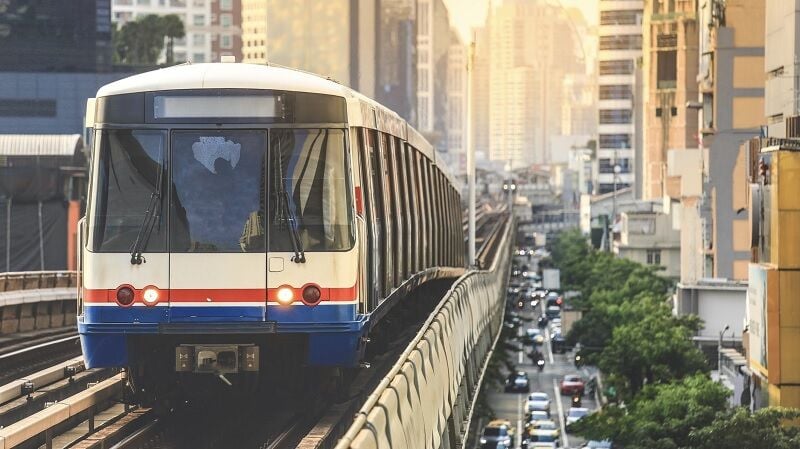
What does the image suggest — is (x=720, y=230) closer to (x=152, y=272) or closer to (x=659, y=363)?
(x=659, y=363)

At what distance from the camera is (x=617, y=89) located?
19025 centimetres

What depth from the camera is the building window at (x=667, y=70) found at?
440ft

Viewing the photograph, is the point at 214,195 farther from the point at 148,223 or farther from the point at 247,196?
the point at 148,223

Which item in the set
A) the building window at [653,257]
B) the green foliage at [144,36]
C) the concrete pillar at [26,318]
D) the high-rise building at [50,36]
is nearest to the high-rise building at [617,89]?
the green foliage at [144,36]

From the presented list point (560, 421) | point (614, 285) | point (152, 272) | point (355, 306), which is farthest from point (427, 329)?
point (614, 285)

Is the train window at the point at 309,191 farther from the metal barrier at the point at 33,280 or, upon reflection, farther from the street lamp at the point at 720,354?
the street lamp at the point at 720,354

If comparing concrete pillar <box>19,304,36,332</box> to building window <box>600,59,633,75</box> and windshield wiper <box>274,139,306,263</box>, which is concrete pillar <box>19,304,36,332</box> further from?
building window <box>600,59,633,75</box>

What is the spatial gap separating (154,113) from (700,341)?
159ft

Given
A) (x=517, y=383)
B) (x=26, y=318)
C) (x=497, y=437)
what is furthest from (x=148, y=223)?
(x=517, y=383)

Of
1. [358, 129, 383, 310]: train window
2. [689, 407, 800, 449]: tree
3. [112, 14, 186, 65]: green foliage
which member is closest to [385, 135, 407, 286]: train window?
[358, 129, 383, 310]: train window

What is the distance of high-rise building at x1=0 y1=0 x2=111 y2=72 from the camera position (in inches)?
3519

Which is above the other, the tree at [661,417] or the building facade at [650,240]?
the building facade at [650,240]

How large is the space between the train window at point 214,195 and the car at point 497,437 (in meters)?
33.9

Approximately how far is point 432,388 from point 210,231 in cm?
233
